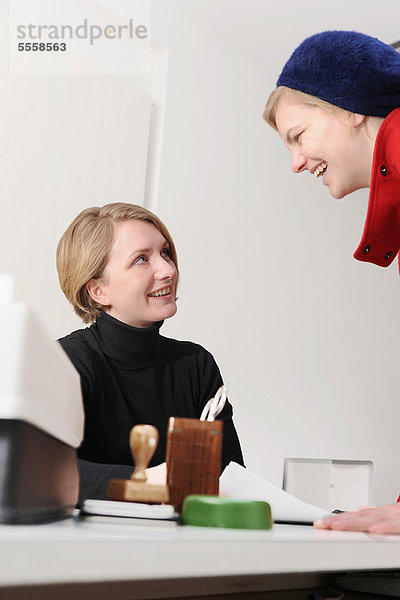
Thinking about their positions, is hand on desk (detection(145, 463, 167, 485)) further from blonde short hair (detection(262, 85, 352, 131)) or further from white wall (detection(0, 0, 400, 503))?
white wall (detection(0, 0, 400, 503))

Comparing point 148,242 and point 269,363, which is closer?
point 148,242

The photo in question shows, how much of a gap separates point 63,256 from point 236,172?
183 centimetres

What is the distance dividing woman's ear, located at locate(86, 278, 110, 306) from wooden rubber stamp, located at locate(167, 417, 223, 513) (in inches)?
35.6

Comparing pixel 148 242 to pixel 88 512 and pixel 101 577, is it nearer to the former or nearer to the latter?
pixel 88 512

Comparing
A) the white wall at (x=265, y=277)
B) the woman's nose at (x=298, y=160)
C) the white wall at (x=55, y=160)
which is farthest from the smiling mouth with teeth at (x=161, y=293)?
the white wall at (x=265, y=277)

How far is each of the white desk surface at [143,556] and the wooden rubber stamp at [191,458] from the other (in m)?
0.26

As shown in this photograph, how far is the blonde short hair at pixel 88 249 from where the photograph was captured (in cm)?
Result: 152

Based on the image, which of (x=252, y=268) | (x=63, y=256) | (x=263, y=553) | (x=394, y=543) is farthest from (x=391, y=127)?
(x=252, y=268)

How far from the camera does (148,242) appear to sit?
59.9 inches

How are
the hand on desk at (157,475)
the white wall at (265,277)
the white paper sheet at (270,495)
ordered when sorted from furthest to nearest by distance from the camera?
the white wall at (265,277), the hand on desk at (157,475), the white paper sheet at (270,495)

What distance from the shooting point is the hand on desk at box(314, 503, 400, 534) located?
1.83 ft

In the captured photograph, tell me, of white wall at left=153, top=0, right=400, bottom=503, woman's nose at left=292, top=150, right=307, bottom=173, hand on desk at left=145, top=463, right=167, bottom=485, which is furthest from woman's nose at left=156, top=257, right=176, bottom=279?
white wall at left=153, top=0, right=400, bottom=503

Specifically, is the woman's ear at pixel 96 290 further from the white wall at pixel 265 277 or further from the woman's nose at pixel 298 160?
the white wall at pixel 265 277

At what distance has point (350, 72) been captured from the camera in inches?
51.7
